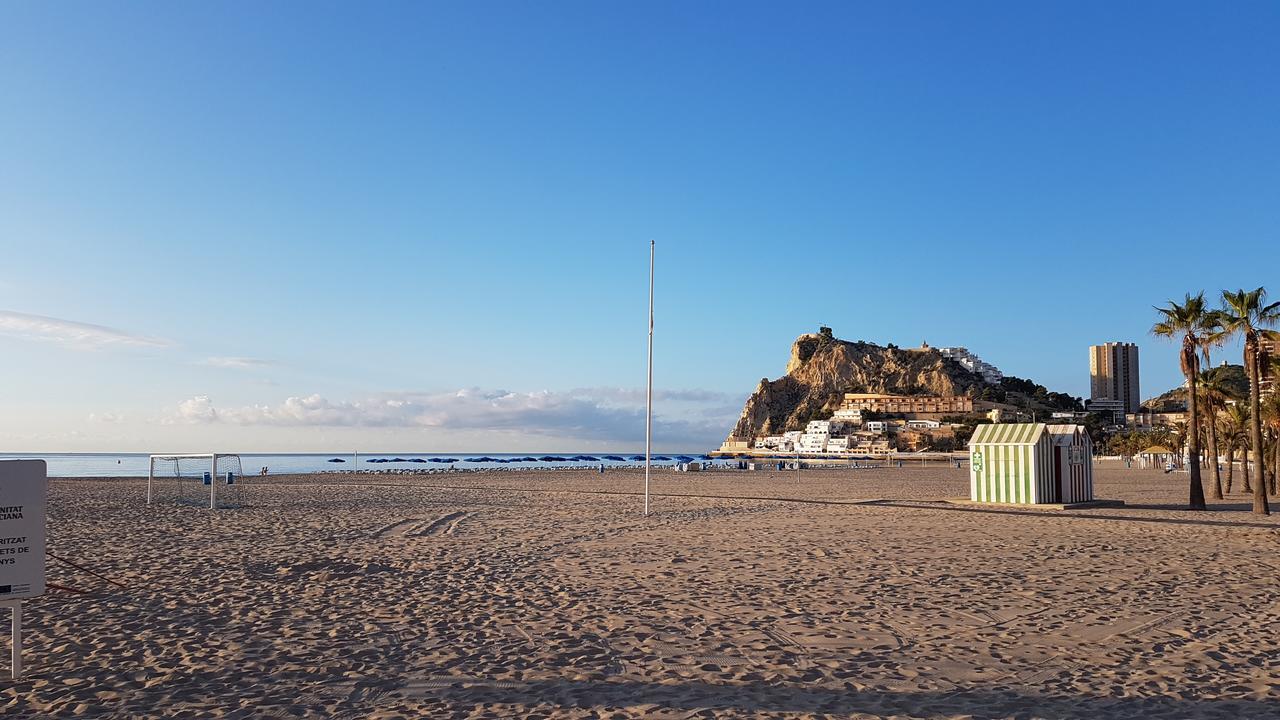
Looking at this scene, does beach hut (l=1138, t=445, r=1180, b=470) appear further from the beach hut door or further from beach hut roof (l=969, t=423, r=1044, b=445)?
the beach hut door

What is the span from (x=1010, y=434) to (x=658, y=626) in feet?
62.0

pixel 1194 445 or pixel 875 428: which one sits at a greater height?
pixel 875 428

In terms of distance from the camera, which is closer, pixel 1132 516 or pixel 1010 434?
pixel 1132 516

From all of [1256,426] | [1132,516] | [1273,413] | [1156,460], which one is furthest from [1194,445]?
[1156,460]

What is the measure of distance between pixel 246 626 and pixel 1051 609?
305 inches

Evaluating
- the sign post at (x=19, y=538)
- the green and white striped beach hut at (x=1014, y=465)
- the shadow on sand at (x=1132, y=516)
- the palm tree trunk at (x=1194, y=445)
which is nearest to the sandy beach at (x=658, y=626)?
the sign post at (x=19, y=538)

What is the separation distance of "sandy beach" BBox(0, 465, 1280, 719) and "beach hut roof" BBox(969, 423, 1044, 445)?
23.1 feet

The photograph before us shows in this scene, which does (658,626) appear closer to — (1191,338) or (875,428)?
(1191,338)

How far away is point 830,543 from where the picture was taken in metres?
14.4

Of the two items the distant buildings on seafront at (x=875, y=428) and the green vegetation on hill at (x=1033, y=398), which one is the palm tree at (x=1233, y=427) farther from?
the green vegetation on hill at (x=1033, y=398)

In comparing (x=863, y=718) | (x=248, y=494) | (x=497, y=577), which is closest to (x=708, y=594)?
(x=497, y=577)

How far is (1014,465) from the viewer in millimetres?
23422

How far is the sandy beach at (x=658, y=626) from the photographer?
5703 millimetres

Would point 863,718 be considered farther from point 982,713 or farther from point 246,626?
point 246,626
